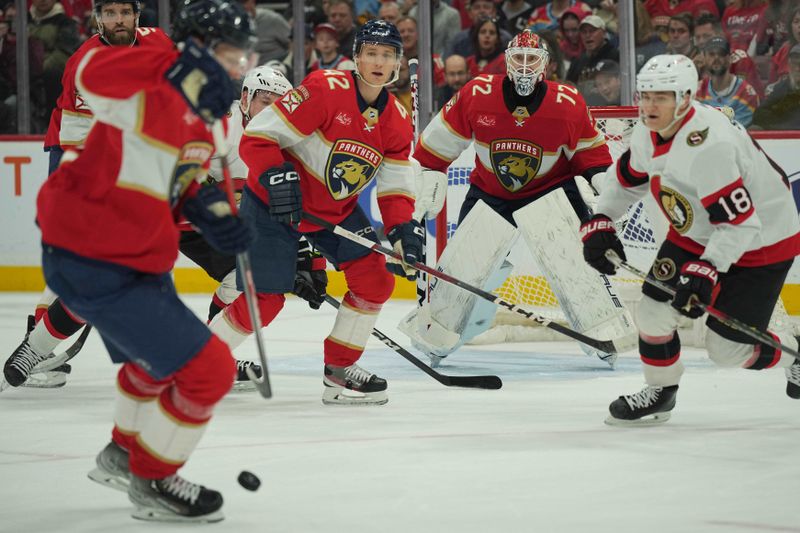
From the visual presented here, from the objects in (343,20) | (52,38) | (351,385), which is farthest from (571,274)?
(52,38)

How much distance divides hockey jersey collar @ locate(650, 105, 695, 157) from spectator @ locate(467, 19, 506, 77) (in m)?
3.51

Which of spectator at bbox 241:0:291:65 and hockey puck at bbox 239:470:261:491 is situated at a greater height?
hockey puck at bbox 239:470:261:491

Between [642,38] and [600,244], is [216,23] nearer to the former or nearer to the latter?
[600,244]

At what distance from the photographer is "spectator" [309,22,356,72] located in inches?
281

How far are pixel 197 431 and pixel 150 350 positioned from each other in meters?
0.19

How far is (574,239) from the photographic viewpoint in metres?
4.86

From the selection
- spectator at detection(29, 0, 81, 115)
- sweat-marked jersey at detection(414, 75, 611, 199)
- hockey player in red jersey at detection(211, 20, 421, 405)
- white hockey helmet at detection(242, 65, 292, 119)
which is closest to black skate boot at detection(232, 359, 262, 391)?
hockey player in red jersey at detection(211, 20, 421, 405)

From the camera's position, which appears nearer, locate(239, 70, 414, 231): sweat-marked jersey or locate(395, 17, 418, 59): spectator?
locate(239, 70, 414, 231): sweat-marked jersey

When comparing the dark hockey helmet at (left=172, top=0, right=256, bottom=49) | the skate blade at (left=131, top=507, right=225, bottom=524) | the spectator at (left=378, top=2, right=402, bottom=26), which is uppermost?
the dark hockey helmet at (left=172, top=0, right=256, bottom=49)

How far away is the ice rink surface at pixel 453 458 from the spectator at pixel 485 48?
8.44 ft

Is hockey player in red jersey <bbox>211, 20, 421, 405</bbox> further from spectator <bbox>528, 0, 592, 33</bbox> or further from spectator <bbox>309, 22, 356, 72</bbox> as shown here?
spectator <bbox>309, 22, 356, 72</bbox>

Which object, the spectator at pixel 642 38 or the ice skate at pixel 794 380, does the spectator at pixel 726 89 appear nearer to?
the spectator at pixel 642 38

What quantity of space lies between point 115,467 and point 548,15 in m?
4.60

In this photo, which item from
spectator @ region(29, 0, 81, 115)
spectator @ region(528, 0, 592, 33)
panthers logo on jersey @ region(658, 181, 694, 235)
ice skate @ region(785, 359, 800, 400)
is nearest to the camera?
panthers logo on jersey @ region(658, 181, 694, 235)
